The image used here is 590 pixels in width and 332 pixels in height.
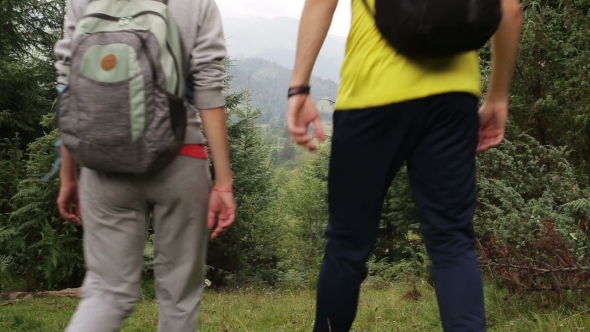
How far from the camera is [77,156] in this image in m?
2.00

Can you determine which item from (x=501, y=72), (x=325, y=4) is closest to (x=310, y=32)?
(x=325, y=4)

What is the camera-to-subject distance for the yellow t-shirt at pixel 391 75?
1811 mm

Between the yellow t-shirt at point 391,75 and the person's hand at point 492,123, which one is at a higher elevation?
the yellow t-shirt at point 391,75

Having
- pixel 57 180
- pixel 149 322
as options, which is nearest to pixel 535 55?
pixel 149 322

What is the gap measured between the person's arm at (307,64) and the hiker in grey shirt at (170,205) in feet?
0.96

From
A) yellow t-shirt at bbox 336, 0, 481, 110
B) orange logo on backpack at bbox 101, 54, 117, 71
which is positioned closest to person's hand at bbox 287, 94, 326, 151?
yellow t-shirt at bbox 336, 0, 481, 110

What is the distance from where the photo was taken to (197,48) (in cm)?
206

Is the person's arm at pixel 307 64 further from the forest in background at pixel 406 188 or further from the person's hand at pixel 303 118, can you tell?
the forest in background at pixel 406 188

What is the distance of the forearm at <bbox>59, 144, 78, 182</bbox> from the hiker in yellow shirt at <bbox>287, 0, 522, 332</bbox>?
80cm

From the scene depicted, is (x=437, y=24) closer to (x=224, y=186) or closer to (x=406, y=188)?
(x=224, y=186)

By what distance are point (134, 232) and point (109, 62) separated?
543 mm

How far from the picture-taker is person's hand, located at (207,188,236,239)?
2.16 metres

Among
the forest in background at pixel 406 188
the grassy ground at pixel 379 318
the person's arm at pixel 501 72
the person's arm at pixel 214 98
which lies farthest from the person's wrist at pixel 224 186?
the forest in background at pixel 406 188

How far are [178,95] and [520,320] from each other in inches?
95.0
